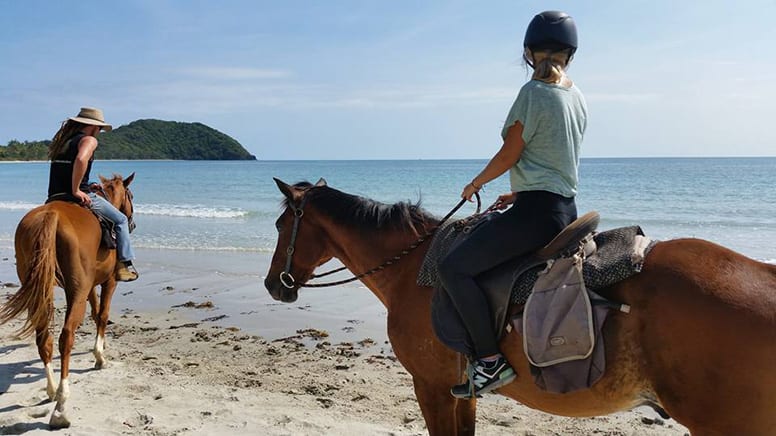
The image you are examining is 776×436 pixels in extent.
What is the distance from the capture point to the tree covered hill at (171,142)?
13075 cm

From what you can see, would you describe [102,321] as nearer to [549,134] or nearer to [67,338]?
[67,338]

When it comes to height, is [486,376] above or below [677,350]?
below

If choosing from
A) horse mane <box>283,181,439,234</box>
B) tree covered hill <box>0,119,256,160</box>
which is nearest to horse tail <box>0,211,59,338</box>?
horse mane <box>283,181,439,234</box>

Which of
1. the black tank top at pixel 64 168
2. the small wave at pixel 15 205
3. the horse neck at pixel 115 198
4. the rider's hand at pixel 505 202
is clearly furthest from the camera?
the small wave at pixel 15 205

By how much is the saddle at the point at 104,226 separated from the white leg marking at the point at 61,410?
1450 mm

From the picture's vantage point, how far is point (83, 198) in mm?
5738

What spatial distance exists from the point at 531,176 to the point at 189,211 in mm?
23743

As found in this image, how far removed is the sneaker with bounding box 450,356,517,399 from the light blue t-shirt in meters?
0.90

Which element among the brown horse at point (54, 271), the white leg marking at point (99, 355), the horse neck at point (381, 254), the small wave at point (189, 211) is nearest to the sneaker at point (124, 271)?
the brown horse at point (54, 271)

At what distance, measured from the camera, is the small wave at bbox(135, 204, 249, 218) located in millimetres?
23062

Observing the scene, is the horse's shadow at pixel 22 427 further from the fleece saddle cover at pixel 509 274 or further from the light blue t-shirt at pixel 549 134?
the light blue t-shirt at pixel 549 134

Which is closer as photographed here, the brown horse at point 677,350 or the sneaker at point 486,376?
the brown horse at point 677,350

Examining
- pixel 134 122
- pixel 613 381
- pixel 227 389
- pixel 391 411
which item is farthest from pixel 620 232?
pixel 134 122

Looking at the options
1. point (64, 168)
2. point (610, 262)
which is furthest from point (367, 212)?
point (64, 168)
